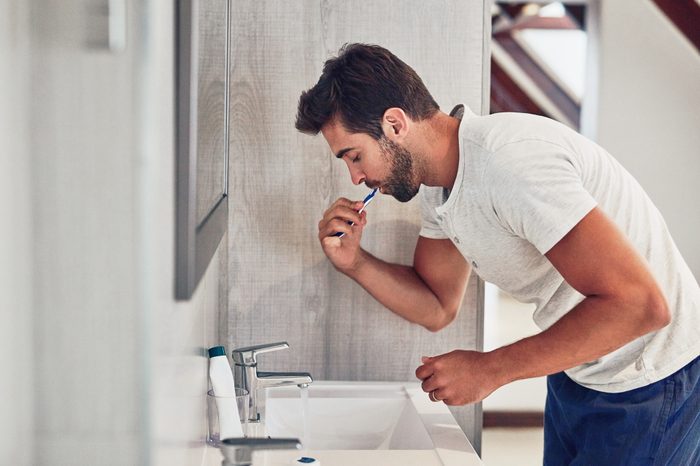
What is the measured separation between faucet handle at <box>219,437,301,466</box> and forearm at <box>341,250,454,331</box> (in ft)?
2.46

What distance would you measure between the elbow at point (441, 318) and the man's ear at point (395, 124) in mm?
416

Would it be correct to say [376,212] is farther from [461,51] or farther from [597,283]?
[597,283]

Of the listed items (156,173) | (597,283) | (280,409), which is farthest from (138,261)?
(280,409)

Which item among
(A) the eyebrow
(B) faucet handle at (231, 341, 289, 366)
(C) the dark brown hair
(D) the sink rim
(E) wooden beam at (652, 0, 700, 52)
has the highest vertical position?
(E) wooden beam at (652, 0, 700, 52)

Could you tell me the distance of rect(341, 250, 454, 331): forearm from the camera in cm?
170

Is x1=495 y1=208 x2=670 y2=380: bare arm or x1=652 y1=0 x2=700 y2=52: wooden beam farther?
x1=652 y1=0 x2=700 y2=52: wooden beam

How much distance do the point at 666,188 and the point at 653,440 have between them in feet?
8.24

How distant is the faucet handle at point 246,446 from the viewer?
90 cm

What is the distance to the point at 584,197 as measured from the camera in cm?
127

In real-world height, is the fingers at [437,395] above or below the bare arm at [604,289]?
below

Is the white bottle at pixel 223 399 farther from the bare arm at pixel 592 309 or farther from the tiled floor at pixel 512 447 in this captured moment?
the tiled floor at pixel 512 447

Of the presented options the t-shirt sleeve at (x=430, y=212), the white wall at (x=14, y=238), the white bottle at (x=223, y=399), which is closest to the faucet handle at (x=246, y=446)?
the white bottle at (x=223, y=399)

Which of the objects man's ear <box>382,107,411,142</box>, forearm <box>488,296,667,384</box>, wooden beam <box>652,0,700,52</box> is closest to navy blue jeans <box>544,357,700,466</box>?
forearm <box>488,296,667,384</box>

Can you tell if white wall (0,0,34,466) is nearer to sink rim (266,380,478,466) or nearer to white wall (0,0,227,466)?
white wall (0,0,227,466)
